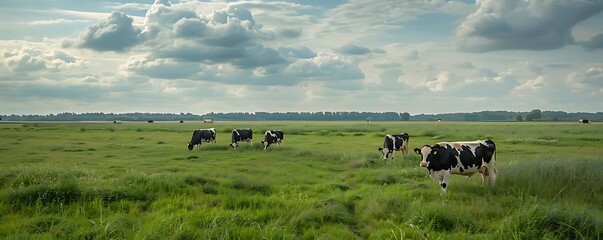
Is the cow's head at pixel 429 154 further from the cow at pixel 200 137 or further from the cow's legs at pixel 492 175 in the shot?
the cow at pixel 200 137

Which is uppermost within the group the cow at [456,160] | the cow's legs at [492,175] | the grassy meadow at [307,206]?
the cow at [456,160]

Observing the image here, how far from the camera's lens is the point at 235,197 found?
13195 millimetres

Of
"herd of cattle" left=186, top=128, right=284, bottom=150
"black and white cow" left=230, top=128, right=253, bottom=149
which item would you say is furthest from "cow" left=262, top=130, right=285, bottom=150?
"black and white cow" left=230, top=128, right=253, bottom=149

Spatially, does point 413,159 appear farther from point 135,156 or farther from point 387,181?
point 135,156

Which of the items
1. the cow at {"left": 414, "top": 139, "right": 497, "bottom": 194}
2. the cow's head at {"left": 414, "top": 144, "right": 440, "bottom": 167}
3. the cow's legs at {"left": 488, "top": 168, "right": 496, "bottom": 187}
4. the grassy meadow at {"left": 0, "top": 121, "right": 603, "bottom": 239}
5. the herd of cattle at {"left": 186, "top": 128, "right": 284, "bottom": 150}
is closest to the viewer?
the grassy meadow at {"left": 0, "top": 121, "right": 603, "bottom": 239}

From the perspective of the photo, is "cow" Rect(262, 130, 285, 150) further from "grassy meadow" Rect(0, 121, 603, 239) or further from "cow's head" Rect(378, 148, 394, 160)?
"grassy meadow" Rect(0, 121, 603, 239)

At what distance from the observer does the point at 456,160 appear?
47.8 ft

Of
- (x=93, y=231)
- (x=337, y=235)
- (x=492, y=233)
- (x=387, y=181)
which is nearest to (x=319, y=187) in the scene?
(x=387, y=181)

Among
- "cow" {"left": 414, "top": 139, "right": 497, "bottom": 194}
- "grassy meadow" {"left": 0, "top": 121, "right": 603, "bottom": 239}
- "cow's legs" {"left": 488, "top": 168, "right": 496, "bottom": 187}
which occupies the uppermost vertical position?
"cow" {"left": 414, "top": 139, "right": 497, "bottom": 194}

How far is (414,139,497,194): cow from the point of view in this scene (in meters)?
14.5

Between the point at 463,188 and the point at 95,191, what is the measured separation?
40.8 feet

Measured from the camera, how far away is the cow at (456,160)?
1445cm

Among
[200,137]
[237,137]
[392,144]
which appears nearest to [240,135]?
[237,137]

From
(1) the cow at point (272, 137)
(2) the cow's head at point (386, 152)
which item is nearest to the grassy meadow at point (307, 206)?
(2) the cow's head at point (386, 152)
